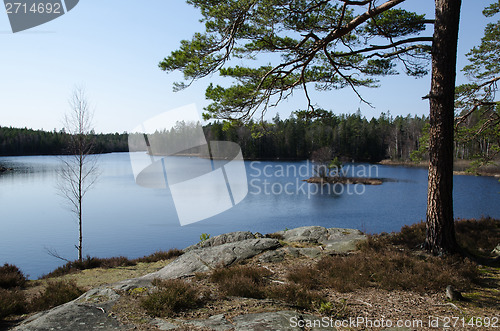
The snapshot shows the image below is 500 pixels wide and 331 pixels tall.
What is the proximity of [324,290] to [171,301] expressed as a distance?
2269 millimetres

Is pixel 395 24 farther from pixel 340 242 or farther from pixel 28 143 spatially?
pixel 28 143

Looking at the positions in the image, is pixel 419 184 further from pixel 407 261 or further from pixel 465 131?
pixel 407 261

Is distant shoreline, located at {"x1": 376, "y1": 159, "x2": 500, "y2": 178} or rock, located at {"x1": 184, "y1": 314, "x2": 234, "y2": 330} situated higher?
rock, located at {"x1": 184, "y1": 314, "x2": 234, "y2": 330}

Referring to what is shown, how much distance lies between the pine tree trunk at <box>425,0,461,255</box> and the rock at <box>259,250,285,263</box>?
301 cm

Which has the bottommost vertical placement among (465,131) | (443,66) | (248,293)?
(248,293)

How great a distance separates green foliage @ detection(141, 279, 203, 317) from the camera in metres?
4.02

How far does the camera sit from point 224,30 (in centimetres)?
767

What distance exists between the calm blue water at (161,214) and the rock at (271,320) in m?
14.3

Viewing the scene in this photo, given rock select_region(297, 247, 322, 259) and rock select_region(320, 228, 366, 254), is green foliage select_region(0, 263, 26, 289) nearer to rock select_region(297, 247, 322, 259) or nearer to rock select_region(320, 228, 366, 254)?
rock select_region(297, 247, 322, 259)

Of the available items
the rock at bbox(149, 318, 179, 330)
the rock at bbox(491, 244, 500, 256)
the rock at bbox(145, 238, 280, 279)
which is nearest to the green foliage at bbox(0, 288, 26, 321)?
the rock at bbox(145, 238, 280, 279)

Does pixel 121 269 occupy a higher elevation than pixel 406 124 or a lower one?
lower

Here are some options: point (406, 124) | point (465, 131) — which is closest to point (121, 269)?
point (465, 131)

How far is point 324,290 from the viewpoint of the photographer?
4879 millimetres

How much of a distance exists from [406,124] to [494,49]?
8425 cm
